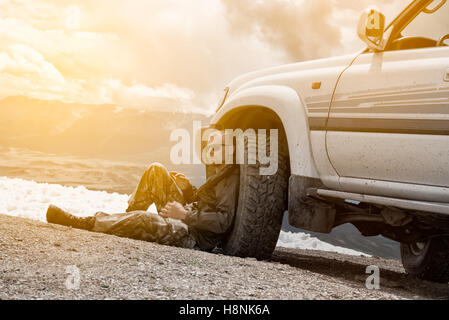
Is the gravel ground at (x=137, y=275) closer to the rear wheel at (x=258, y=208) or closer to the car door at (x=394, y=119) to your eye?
the rear wheel at (x=258, y=208)

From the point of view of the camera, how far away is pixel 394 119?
3088 millimetres

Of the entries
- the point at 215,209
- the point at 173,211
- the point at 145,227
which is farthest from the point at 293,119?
the point at 145,227

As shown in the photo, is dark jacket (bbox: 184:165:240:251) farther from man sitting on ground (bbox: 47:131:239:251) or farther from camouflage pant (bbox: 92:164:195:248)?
camouflage pant (bbox: 92:164:195:248)

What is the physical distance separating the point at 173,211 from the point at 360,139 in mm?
2015

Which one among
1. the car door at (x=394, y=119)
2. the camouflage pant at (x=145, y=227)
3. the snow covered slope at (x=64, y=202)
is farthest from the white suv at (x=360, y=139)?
the snow covered slope at (x=64, y=202)

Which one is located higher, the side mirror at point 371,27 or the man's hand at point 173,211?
the side mirror at point 371,27

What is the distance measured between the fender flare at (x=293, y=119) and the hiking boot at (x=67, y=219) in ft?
6.45

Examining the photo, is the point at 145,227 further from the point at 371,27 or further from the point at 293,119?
the point at 371,27

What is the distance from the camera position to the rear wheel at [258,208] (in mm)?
3992

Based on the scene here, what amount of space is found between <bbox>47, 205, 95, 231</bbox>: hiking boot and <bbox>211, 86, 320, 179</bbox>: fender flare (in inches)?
77.4

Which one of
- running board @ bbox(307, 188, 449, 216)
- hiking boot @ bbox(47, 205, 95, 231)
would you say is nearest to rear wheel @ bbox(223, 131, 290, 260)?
running board @ bbox(307, 188, 449, 216)

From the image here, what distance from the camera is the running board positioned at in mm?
2879

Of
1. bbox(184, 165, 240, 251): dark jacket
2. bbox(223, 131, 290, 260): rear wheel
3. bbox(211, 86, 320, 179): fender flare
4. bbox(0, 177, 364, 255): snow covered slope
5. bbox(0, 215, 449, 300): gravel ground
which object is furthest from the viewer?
bbox(0, 177, 364, 255): snow covered slope
